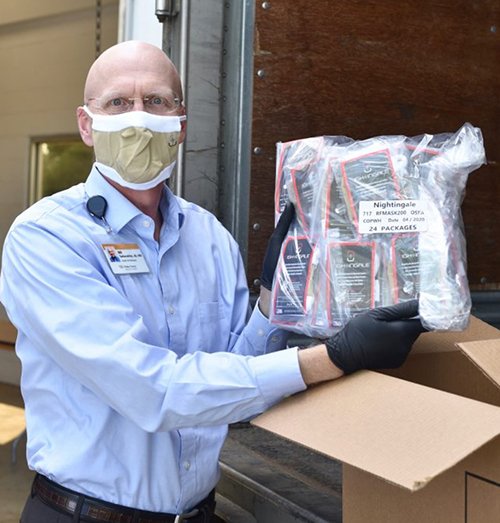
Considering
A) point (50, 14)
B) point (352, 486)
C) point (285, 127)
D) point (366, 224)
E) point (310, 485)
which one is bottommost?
point (310, 485)

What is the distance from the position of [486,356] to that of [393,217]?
29 cm

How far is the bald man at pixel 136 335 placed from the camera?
1.37 metres

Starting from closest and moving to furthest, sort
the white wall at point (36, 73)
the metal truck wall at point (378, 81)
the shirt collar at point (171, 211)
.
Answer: the shirt collar at point (171, 211)
the metal truck wall at point (378, 81)
the white wall at point (36, 73)

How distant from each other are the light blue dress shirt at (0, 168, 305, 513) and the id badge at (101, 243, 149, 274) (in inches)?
0.6

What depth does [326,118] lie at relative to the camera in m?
2.52

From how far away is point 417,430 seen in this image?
1.09m

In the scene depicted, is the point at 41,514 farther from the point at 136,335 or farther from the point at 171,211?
the point at 171,211

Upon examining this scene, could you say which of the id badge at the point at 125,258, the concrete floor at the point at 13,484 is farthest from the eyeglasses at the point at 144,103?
the concrete floor at the point at 13,484

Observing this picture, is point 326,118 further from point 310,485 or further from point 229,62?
point 310,485

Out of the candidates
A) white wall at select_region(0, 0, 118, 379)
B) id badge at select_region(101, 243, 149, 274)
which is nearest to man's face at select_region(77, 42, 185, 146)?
id badge at select_region(101, 243, 149, 274)

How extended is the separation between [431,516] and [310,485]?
3.12ft

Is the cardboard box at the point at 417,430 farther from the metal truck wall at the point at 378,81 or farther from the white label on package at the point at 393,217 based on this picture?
the metal truck wall at the point at 378,81

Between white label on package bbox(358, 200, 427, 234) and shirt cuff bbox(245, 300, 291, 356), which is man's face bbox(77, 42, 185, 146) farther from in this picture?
white label on package bbox(358, 200, 427, 234)

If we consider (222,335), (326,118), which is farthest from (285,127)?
(222,335)
